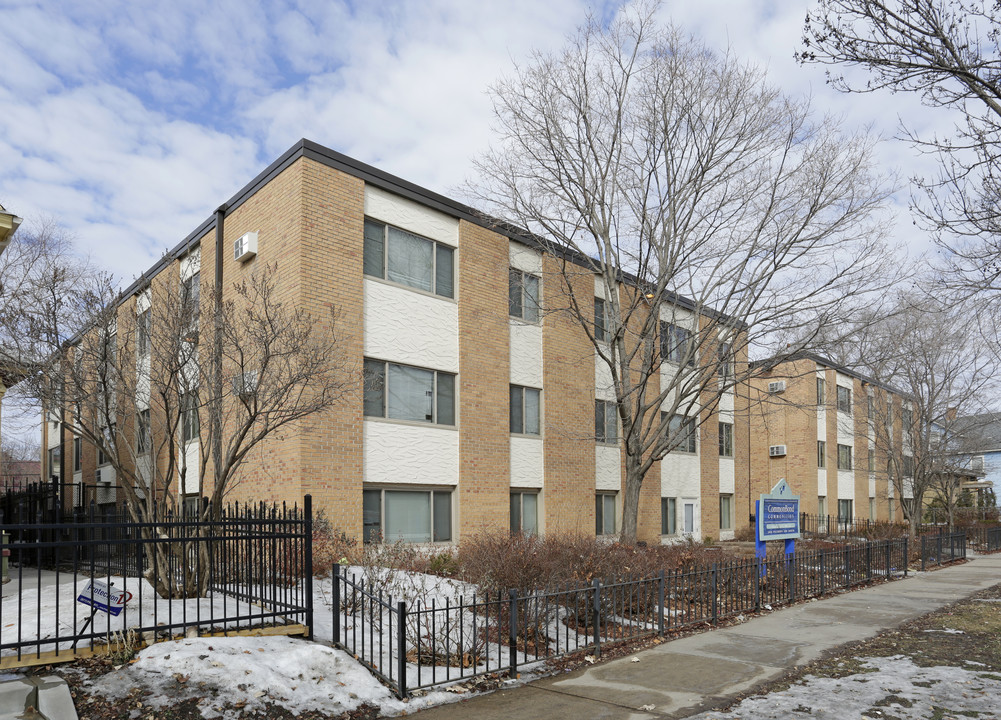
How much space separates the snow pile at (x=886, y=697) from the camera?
752 centimetres

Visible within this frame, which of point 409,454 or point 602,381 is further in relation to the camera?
point 602,381

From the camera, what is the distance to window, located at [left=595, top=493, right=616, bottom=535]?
77.5 feet

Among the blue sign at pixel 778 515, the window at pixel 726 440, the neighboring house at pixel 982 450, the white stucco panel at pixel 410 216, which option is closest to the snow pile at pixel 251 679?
the blue sign at pixel 778 515

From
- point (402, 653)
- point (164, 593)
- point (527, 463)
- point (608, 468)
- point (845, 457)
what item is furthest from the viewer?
point (845, 457)

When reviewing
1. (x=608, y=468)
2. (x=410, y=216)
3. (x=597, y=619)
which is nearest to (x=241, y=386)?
(x=597, y=619)

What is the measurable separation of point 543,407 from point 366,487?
6.47 meters

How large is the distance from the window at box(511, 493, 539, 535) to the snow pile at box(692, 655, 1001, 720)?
11695 millimetres

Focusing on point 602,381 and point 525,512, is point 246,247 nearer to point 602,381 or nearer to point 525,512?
point 525,512

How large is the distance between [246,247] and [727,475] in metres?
21.9

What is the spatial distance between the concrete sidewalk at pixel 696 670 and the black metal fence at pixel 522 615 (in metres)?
0.53

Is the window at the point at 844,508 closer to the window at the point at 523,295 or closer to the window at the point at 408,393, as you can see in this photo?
the window at the point at 523,295

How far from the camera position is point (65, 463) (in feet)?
105

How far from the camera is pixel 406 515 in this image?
17.4m

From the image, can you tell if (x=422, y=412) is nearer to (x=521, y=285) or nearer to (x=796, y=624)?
(x=521, y=285)
